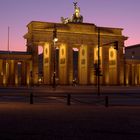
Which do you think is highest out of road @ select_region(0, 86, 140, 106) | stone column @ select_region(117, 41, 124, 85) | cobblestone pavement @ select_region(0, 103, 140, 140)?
stone column @ select_region(117, 41, 124, 85)

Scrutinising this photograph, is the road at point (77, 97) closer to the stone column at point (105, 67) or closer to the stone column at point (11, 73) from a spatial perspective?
the stone column at point (11, 73)

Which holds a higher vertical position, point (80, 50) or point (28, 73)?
point (80, 50)

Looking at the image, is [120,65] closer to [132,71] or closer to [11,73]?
[132,71]

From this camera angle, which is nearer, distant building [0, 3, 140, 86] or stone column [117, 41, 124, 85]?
distant building [0, 3, 140, 86]

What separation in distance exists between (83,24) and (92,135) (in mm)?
93966

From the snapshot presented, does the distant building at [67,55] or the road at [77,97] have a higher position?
the distant building at [67,55]

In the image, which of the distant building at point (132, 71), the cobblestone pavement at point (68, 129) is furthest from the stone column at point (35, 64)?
the cobblestone pavement at point (68, 129)

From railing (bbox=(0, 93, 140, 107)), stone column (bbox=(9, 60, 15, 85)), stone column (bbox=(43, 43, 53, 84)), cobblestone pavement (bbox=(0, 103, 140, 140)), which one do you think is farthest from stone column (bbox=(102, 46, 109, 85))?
cobblestone pavement (bbox=(0, 103, 140, 140))

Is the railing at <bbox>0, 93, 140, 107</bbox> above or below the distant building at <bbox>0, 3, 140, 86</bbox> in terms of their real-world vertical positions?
below

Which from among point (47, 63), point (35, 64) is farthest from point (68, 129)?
point (47, 63)

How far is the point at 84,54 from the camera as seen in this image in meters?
108

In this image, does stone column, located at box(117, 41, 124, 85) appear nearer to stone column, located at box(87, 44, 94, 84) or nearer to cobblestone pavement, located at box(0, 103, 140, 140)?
stone column, located at box(87, 44, 94, 84)

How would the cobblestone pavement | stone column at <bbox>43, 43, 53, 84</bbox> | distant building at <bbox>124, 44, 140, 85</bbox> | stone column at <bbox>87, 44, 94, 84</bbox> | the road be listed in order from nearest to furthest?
the cobblestone pavement, the road, stone column at <bbox>43, 43, 53, 84</bbox>, stone column at <bbox>87, 44, 94, 84</bbox>, distant building at <bbox>124, 44, 140, 85</bbox>

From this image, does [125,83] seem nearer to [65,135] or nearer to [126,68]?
[126,68]
